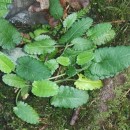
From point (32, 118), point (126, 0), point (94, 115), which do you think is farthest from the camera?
point (126, 0)

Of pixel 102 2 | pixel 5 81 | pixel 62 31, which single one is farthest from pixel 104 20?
pixel 5 81

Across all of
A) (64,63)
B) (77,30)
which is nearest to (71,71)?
(64,63)

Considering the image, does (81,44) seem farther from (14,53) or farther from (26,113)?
(26,113)

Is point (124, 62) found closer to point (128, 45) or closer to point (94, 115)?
point (128, 45)

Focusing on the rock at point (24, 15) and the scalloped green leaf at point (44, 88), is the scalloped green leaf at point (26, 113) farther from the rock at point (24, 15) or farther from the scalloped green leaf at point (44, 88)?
the rock at point (24, 15)

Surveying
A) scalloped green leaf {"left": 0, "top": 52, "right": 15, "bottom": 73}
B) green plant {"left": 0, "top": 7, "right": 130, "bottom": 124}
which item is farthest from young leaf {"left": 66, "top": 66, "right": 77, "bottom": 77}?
scalloped green leaf {"left": 0, "top": 52, "right": 15, "bottom": 73}

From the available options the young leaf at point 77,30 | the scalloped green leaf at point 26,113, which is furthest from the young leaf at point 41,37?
the scalloped green leaf at point 26,113
